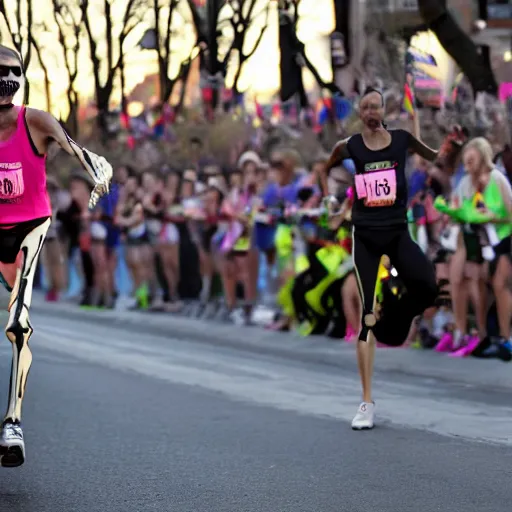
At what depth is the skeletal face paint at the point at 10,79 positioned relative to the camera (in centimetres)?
680

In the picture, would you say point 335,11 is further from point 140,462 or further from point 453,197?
point 140,462

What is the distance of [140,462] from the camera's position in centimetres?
746

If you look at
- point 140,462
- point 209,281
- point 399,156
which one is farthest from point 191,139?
point 140,462

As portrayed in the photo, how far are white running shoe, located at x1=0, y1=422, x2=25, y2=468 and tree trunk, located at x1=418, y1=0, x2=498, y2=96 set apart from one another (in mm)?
12718

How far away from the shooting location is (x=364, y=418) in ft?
28.7

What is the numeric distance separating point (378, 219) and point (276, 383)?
8.46 feet

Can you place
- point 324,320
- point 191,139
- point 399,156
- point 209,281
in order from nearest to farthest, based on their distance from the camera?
point 399,156
point 324,320
point 209,281
point 191,139

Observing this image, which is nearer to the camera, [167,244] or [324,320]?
[324,320]

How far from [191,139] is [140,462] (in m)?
15.7

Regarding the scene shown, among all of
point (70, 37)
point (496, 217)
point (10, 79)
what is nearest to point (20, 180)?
point (10, 79)

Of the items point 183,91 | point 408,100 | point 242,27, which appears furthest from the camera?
point 183,91

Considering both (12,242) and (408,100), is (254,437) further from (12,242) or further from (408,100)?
(408,100)

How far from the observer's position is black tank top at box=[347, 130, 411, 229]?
9.00 metres

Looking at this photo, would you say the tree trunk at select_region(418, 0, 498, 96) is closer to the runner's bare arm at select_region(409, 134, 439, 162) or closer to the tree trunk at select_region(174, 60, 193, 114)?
the runner's bare arm at select_region(409, 134, 439, 162)
